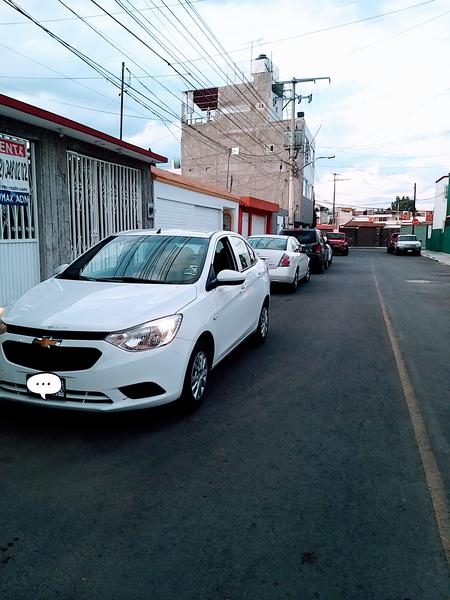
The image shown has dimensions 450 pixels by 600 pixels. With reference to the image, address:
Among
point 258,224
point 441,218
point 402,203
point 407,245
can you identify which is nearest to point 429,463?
point 258,224

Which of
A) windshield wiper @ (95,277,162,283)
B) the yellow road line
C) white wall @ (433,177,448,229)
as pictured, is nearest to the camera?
the yellow road line

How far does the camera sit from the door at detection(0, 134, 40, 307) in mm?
8359

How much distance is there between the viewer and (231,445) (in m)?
3.90

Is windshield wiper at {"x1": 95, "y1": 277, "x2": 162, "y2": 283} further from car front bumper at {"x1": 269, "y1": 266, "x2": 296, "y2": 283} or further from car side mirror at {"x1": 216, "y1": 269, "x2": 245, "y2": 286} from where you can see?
car front bumper at {"x1": 269, "y1": 266, "x2": 296, "y2": 283}

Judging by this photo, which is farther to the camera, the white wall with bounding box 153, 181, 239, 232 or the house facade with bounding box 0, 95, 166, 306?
the white wall with bounding box 153, 181, 239, 232

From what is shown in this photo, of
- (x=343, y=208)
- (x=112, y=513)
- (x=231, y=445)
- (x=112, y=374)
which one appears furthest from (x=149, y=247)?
(x=343, y=208)

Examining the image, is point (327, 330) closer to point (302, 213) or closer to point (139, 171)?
point (139, 171)

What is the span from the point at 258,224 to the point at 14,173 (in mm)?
22106

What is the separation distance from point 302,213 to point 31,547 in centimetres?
5081

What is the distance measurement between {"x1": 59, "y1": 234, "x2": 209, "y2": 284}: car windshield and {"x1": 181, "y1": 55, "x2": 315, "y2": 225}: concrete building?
4119 centimetres

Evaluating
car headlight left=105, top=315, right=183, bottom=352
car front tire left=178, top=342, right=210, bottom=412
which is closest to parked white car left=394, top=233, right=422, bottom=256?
car front tire left=178, top=342, right=210, bottom=412

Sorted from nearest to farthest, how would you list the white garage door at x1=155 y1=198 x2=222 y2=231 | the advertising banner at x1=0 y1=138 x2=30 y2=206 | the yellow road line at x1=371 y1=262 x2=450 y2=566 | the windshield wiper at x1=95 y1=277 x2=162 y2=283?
the yellow road line at x1=371 y1=262 x2=450 y2=566
the windshield wiper at x1=95 y1=277 x2=162 y2=283
the advertising banner at x1=0 y1=138 x2=30 y2=206
the white garage door at x1=155 y1=198 x2=222 y2=231

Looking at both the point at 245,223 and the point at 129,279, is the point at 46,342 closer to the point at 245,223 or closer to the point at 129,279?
the point at 129,279

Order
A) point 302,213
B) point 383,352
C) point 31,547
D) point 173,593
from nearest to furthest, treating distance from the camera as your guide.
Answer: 1. point 173,593
2. point 31,547
3. point 383,352
4. point 302,213
